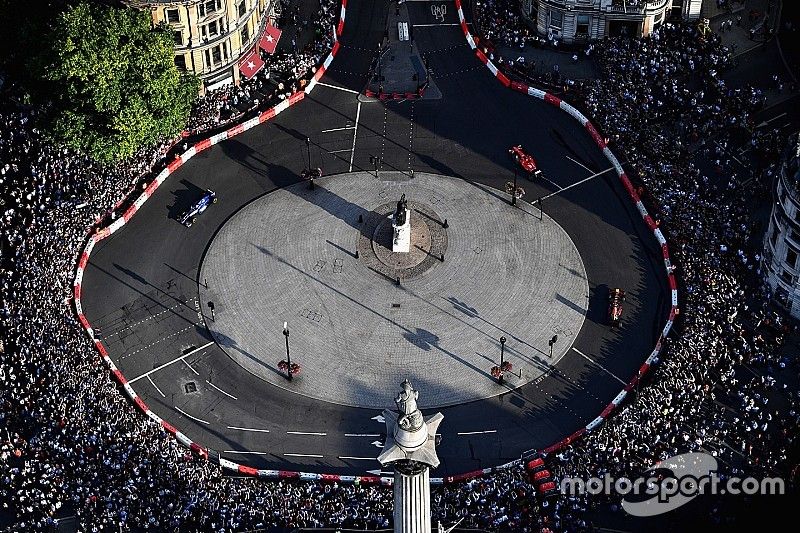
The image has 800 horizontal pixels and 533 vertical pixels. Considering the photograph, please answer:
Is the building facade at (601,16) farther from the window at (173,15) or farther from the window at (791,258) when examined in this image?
the window at (173,15)

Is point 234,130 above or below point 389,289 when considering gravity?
above

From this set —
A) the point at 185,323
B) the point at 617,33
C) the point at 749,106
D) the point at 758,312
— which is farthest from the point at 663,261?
the point at 185,323

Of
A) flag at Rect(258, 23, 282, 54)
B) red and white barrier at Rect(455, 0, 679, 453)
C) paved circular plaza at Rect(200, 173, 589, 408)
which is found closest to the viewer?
red and white barrier at Rect(455, 0, 679, 453)

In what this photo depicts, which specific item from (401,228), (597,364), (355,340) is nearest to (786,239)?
(597,364)

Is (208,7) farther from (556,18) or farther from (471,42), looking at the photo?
(556,18)

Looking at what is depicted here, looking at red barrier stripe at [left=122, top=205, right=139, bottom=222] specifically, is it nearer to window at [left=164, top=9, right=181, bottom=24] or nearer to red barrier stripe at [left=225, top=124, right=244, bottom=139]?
red barrier stripe at [left=225, top=124, right=244, bottom=139]

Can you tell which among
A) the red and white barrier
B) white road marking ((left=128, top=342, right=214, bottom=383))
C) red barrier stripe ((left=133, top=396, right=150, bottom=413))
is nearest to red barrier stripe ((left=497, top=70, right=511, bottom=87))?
the red and white barrier
